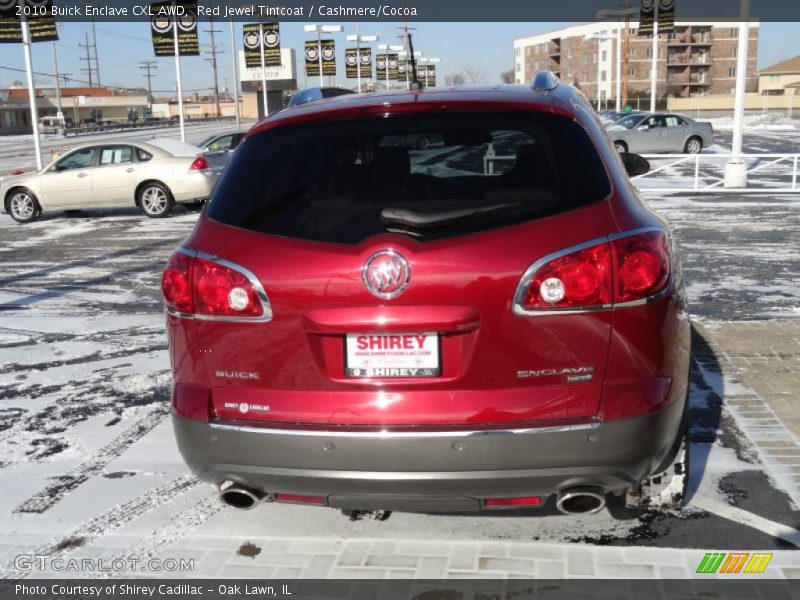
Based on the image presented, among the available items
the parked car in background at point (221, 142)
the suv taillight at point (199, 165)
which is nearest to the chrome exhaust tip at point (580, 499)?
the suv taillight at point (199, 165)

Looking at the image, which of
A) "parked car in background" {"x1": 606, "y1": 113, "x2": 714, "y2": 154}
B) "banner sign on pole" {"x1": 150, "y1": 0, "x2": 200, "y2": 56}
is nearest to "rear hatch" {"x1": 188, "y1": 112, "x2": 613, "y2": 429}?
"banner sign on pole" {"x1": 150, "y1": 0, "x2": 200, "y2": 56}

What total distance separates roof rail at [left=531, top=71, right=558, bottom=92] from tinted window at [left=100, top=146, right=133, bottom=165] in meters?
14.3

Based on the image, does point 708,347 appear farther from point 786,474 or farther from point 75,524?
point 75,524

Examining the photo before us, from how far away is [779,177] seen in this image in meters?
21.1

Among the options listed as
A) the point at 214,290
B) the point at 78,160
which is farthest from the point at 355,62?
the point at 214,290

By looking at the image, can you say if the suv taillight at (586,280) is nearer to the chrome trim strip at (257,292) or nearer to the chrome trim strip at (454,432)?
the chrome trim strip at (454,432)

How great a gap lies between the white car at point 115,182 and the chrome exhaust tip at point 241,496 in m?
13.7

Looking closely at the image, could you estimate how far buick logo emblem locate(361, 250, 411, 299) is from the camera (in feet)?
9.45

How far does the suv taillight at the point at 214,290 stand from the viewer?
3.04m

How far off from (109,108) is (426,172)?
137178 millimetres

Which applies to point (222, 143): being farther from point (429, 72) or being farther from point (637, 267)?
point (429, 72)

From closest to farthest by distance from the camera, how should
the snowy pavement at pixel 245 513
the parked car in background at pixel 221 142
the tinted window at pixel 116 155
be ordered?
the snowy pavement at pixel 245 513 < the tinted window at pixel 116 155 < the parked car in background at pixel 221 142

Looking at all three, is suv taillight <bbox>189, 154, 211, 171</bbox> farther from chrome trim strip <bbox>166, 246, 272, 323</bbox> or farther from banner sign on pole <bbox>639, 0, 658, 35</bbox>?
banner sign on pole <bbox>639, 0, 658, 35</bbox>
